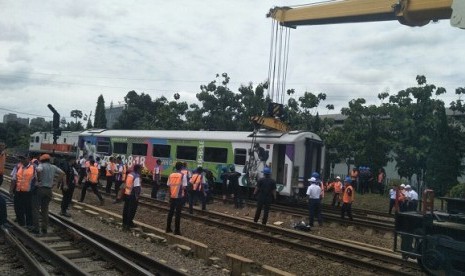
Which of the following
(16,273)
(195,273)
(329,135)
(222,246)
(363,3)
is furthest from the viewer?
(329,135)

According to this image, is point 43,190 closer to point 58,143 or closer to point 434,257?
point 434,257

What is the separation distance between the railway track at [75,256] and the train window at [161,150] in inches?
516

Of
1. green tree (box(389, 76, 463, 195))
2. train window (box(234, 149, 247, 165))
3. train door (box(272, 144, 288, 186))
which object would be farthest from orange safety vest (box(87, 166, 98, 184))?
green tree (box(389, 76, 463, 195))

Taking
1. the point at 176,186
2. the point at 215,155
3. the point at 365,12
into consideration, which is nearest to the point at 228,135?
the point at 215,155

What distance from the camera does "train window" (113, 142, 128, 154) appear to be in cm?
2652

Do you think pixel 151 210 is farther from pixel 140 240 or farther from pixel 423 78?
pixel 423 78

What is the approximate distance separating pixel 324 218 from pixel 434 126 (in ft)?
45.6

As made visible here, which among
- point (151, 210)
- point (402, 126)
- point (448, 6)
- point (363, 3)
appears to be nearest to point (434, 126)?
point (402, 126)

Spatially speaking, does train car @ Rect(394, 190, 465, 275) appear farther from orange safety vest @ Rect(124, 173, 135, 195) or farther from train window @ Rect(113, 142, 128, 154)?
train window @ Rect(113, 142, 128, 154)

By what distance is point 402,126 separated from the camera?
27.2 metres

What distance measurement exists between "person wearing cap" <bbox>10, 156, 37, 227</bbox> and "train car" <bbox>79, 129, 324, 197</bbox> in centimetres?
1038

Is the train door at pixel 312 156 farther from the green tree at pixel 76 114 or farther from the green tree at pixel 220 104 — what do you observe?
the green tree at pixel 76 114

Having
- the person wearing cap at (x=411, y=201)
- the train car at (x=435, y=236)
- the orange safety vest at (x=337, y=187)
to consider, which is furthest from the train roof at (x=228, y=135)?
the train car at (x=435, y=236)

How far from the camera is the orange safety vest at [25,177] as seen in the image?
33.9 ft
